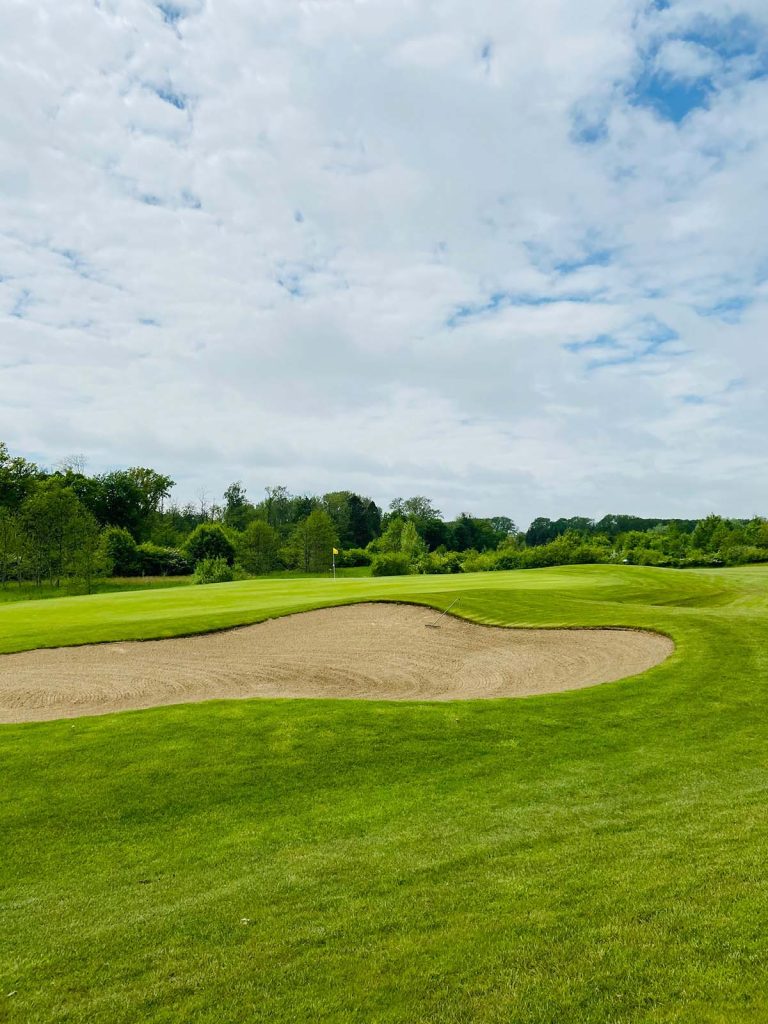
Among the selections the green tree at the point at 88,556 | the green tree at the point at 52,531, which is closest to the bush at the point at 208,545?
the green tree at the point at 88,556

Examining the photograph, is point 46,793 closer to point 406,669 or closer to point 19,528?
point 406,669

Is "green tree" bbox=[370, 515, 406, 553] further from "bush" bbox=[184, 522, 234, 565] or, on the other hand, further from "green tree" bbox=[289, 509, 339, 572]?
"bush" bbox=[184, 522, 234, 565]

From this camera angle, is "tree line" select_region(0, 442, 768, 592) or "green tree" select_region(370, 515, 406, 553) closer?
"tree line" select_region(0, 442, 768, 592)

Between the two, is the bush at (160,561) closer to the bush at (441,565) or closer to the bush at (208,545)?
the bush at (208,545)

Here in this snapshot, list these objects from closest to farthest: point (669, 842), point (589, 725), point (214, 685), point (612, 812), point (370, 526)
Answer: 1. point (669, 842)
2. point (612, 812)
3. point (589, 725)
4. point (214, 685)
5. point (370, 526)

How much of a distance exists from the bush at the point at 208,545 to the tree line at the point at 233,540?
0.17 m

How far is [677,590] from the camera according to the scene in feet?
104

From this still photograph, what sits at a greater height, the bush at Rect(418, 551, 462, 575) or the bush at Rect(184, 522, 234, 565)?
the bush at Rect(184, 522, 234, 565)

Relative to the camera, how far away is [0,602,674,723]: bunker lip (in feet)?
48.6

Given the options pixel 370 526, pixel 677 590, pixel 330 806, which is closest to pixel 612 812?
pixel 330 806

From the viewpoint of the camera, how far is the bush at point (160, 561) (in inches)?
3216

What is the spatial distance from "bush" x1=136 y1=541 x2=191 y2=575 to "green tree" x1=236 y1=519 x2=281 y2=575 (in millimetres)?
9248

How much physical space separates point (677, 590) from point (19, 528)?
65.2 meters

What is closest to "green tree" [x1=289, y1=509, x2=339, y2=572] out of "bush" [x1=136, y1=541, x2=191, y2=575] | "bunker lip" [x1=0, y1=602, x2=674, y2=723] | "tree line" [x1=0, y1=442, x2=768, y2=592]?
"tree line" [x1=0, y1=442, x2=768, y2=592]
